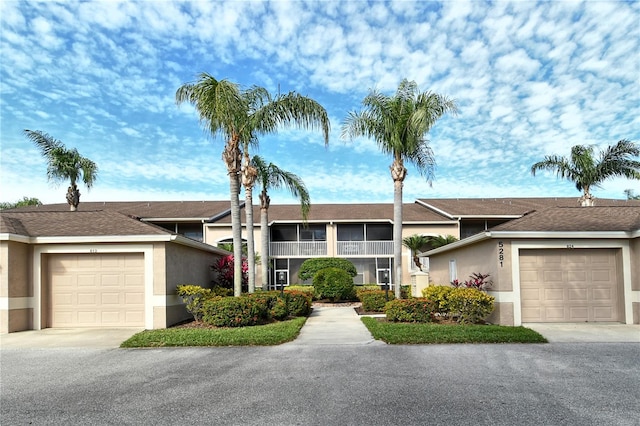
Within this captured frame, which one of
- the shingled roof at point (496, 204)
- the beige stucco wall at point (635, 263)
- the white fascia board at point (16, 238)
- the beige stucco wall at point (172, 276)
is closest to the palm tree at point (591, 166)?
the shingled roof at point (496, 204)

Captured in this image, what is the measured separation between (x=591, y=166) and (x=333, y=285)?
13318 mm

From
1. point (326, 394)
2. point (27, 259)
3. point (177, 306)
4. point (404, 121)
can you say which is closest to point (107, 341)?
point (177, 306)

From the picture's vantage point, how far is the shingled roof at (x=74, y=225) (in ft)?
41.9

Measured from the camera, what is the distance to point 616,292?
12.6 m

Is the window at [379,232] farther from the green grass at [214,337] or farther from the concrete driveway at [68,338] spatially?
the concrete driveway at [68,338]

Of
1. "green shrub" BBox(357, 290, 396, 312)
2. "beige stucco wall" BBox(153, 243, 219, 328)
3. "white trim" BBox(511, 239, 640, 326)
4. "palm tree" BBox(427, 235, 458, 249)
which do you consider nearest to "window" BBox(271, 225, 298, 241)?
"palm tree" BBox(427, 235, 458, 249)

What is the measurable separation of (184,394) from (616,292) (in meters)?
12.3

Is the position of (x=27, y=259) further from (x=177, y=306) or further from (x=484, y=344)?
(x=484, y=344)

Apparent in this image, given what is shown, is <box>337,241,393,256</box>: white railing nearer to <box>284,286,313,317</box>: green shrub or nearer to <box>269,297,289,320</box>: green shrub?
<box>284,286,313,317</box>: green shrub

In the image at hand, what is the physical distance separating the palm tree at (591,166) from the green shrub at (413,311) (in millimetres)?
12758

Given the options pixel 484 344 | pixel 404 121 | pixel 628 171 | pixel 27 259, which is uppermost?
pixel 404 121

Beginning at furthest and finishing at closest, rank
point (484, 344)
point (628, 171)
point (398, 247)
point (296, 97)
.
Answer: point (628, 171) < point (398, 247) < point (296, 97) < point (484, 344)

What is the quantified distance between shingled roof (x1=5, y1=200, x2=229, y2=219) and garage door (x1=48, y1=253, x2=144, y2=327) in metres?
13.8

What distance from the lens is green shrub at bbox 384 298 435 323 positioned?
12.8m
